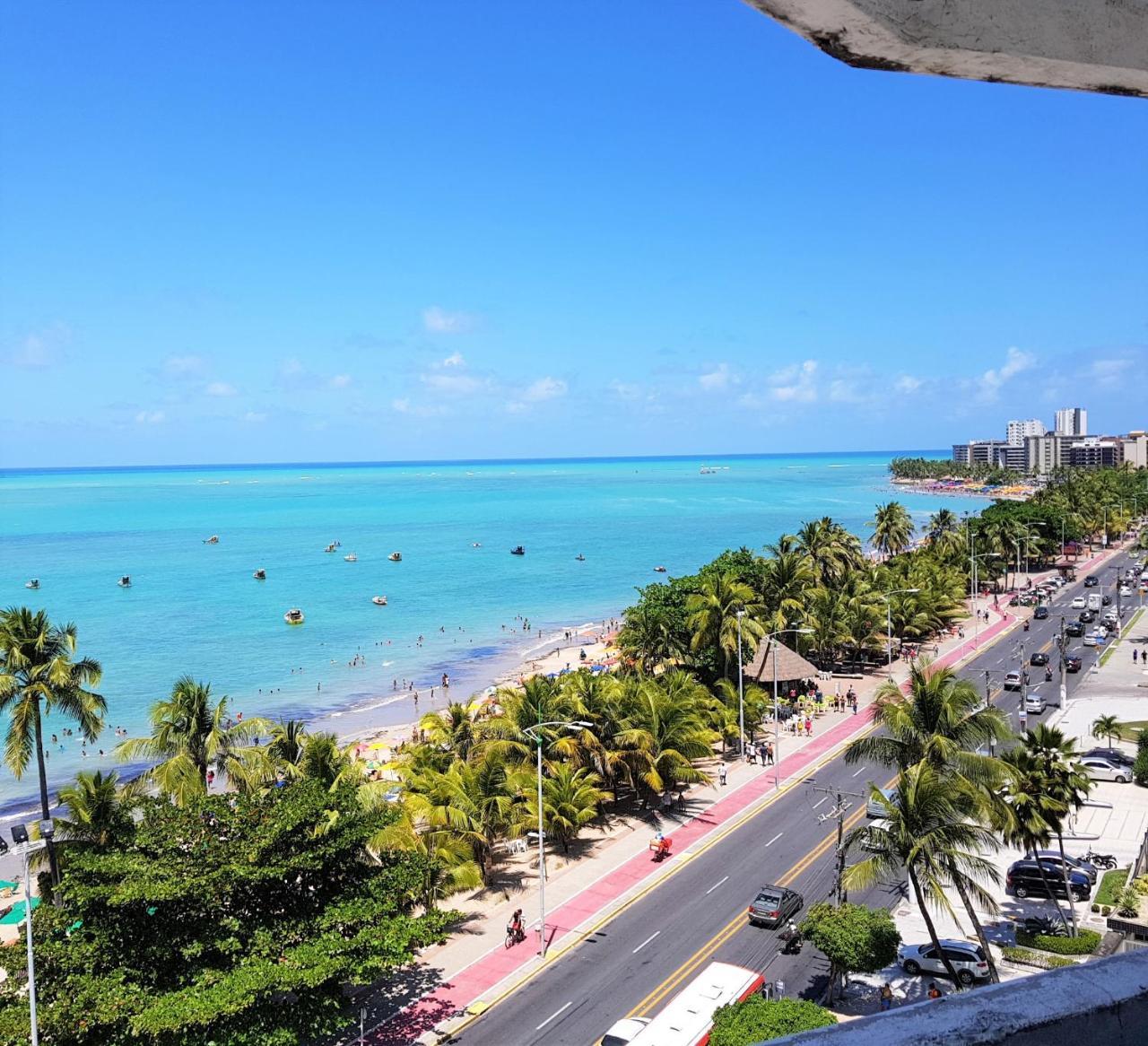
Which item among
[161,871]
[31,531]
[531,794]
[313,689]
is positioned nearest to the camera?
[161,871]

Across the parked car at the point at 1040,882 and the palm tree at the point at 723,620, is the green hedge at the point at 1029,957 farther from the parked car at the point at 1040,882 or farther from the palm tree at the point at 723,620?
the palm tree at the point at 723,620

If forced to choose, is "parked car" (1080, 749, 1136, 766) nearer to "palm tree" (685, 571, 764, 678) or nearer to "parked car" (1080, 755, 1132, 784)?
"parked car" (1080, 755, 1132, 784)

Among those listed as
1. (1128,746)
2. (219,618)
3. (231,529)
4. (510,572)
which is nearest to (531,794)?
(1128,746)

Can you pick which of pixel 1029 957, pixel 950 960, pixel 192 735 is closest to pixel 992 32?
pixel 950 960

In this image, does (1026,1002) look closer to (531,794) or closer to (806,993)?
(806,993)

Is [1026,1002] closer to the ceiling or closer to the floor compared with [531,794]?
closer to the ceiling

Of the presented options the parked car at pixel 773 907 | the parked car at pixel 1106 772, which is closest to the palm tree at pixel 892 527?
the parked car at pixel 1106 772
